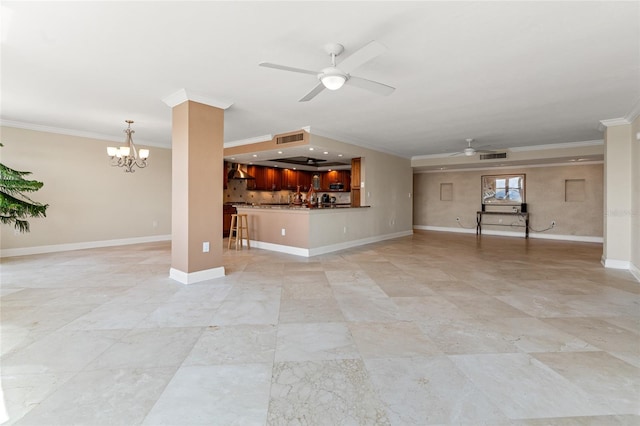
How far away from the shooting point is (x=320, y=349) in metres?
2.24

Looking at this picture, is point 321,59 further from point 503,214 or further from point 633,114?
point 503,214

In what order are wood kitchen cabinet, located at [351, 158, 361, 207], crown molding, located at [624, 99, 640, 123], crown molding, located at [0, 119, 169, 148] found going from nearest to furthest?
crown molding, located at [624, 99, 640, 123] → crown molding, located at [0, 119, 169, 148] → wood kitchen cabinet, located at [351, 158, 361, 207]

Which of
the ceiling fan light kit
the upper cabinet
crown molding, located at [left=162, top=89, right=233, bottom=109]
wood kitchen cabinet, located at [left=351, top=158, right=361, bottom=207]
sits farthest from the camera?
the upper cabinet

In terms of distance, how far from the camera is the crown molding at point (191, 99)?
3781 millimetres

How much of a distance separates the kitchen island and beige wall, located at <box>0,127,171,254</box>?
225cm

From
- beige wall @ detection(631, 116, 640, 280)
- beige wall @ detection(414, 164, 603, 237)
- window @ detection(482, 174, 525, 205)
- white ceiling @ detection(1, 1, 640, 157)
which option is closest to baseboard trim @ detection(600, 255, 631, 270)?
beige wall @ detection(631, 116, 640, 280)

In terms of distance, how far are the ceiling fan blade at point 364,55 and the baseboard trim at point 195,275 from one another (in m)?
3.05

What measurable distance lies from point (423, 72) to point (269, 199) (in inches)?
302

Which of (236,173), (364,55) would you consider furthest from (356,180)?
(364,55)

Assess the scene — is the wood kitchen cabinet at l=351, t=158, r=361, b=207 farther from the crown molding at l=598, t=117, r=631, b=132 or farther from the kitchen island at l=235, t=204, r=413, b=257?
the crown molding at l=598, t=117, r=631, b=132

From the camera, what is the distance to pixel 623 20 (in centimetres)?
226

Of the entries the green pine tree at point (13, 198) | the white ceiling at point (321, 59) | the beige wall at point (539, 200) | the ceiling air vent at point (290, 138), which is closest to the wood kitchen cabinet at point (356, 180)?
the ceiling air vent at point (290, 138)

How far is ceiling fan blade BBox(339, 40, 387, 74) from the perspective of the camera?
2.18 meters

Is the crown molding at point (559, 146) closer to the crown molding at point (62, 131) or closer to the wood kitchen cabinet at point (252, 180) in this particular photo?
the wood kitchen cabinet at point (252, 180)
